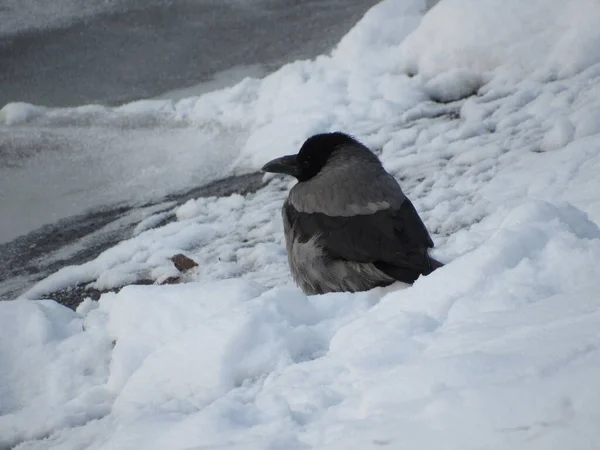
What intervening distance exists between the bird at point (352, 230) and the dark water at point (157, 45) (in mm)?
5205

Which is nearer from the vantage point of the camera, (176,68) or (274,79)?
(274,79)

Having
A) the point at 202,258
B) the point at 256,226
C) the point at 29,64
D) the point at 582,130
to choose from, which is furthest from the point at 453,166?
the point at 29,64

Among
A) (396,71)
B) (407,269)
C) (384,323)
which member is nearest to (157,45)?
(396,71)

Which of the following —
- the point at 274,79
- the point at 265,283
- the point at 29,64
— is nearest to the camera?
the point at 265,283

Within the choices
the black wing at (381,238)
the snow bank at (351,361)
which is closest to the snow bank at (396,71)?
the black wing at (381,238)

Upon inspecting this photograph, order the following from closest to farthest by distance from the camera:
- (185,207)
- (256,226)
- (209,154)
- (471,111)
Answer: (256,226) < (185,207) < (471,111) < (209,154)

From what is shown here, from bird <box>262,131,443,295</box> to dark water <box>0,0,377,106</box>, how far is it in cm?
521

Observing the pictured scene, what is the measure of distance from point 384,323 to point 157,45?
8679 mm

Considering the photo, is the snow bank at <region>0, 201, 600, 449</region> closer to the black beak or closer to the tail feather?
the tail feather

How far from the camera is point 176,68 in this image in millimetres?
9953

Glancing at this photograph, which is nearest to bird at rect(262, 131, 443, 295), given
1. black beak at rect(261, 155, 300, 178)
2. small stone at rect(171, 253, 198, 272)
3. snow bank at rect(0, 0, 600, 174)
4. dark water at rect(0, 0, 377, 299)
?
black beak at rect(261, 155, 300, 178)

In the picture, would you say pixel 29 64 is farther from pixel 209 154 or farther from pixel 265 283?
pixel 265 283

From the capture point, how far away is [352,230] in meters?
4.20

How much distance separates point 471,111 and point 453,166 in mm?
1001
